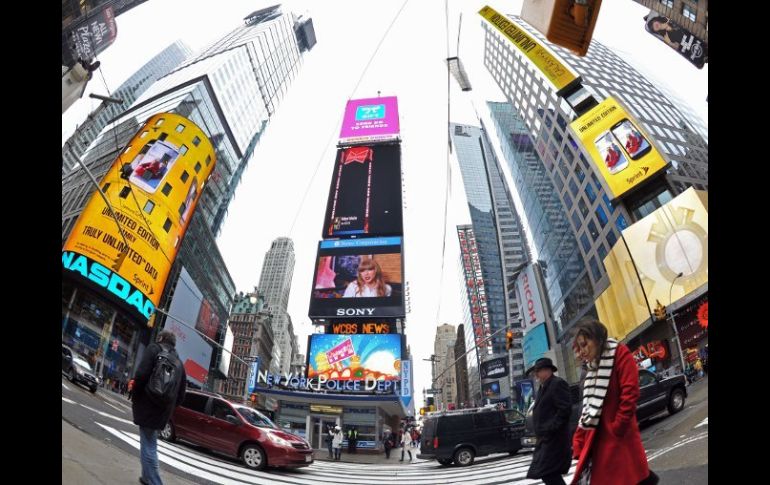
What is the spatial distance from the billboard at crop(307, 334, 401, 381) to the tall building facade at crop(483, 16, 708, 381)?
12494 mm

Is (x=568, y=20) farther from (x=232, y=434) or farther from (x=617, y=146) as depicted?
(x=617, y=146)

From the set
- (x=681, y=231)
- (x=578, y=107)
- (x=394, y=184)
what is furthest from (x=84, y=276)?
(x=394, y=184)

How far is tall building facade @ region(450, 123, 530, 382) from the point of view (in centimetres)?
5819

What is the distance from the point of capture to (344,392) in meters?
7.75

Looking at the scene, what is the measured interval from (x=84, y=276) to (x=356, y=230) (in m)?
30.0

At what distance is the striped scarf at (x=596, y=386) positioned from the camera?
2.20 meters

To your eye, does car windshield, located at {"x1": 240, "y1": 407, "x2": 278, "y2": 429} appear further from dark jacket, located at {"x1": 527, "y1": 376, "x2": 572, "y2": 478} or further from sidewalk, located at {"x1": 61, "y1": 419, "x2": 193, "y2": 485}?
dark jacket, located at {"x1": 527, "y1": 376, "x2": 572, "y2": 478}

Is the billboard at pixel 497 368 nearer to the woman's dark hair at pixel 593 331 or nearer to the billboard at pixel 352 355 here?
the billboard at pixel 352 355

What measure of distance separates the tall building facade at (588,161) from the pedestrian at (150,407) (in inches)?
357

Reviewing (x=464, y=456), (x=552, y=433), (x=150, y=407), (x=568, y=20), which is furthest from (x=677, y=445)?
(x=464, y=456)

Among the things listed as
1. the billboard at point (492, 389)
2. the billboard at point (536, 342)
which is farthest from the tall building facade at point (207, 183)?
the billboard at point (492, 389)
